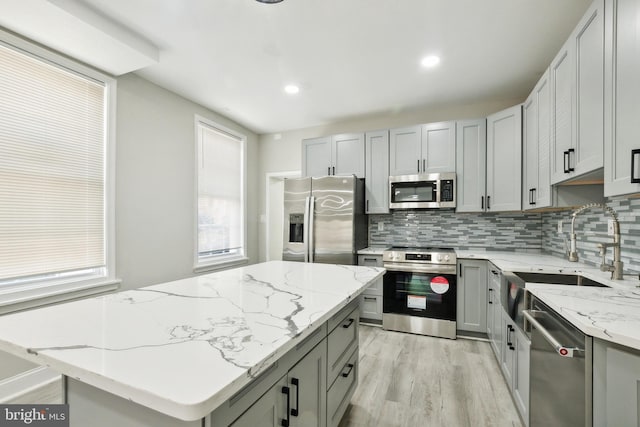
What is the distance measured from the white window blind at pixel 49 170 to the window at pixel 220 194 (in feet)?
3.97

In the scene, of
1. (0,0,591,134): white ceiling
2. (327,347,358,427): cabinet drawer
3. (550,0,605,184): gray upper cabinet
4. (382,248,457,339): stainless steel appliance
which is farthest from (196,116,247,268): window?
(550,0,605,184): gray upper cabinet

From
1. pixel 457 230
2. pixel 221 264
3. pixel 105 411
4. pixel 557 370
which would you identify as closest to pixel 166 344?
pixel 105 411

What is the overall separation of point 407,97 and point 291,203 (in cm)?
197

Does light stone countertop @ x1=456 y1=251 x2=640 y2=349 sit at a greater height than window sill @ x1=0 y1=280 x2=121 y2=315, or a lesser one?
greater

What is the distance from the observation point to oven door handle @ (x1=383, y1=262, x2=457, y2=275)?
321 cm

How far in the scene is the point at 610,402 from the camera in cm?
97

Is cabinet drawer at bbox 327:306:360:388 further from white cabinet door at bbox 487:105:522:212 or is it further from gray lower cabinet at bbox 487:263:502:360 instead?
white cabinet door at bbox 487:105:522:212

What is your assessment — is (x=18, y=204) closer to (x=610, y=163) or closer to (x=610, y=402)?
(x=610, y=402)

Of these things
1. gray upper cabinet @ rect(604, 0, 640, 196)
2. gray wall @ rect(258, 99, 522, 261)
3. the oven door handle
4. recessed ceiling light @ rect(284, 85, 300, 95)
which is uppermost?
recessed ceiling light @ rect(284, 85, 300, 95)

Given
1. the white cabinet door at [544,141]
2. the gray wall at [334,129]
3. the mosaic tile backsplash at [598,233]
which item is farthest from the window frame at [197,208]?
the mosaic tile backsplash at [598,233]

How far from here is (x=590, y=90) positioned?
158cm

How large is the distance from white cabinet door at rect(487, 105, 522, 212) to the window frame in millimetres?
3397

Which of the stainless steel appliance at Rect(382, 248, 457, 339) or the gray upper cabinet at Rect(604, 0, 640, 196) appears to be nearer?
the gray upper cabinet at Rect(604, 0, 640, 196)

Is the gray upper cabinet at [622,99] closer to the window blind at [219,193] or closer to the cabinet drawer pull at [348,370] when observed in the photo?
the cabinet drawer pull at [348,370]
